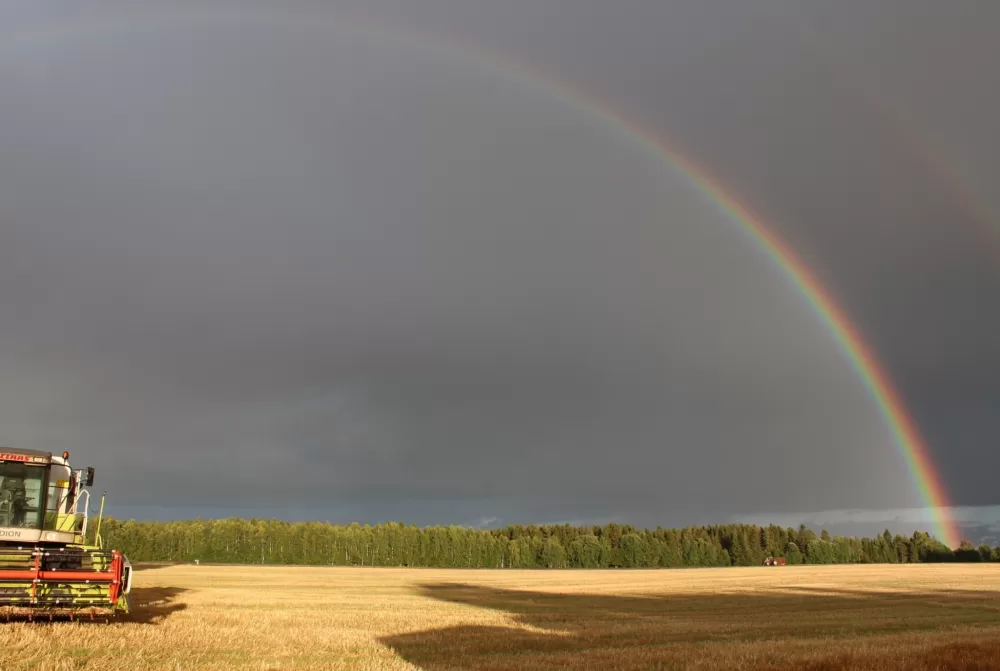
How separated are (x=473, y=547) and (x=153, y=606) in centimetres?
15541

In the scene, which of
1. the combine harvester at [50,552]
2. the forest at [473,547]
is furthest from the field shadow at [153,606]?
the forest at [473,547]

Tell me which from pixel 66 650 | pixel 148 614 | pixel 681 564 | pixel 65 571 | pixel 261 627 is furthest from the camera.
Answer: pixel 681 564

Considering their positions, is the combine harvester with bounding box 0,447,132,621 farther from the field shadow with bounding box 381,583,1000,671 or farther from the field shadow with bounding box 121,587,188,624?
the field shadow with bounding box 381,583,1000,671

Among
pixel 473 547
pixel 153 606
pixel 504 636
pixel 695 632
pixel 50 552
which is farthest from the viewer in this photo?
pixel 473 547

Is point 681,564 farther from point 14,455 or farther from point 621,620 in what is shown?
point 14,455

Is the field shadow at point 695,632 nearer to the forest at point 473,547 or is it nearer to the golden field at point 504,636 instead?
the golden field at point 504,636

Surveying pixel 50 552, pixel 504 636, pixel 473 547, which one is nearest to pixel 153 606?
pixel 50 552

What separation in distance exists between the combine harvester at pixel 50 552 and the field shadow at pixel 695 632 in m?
7.52

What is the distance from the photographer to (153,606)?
95.4 ft

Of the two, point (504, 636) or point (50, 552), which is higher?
point (50, 552)

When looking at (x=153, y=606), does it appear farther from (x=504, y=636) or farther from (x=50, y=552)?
(x=504, y=636)

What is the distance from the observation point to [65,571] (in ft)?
63.0

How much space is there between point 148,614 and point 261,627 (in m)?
5.59

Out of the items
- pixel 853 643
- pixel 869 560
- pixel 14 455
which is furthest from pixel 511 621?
pixel 869 560
